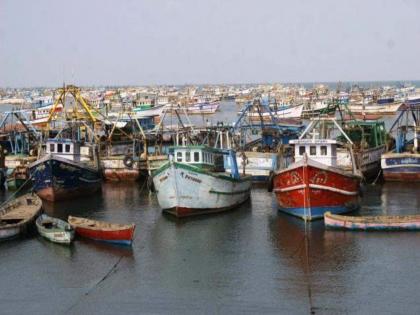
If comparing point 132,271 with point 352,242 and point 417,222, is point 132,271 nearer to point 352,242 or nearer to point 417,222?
point 352,242

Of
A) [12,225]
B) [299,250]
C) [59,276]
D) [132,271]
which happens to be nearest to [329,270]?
[299,250]

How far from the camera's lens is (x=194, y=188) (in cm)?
2934

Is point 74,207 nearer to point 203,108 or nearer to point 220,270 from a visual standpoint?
point 220,270

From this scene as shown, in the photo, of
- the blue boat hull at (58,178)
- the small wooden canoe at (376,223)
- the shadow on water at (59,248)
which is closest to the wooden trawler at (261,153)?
the small wooden canoe at (376,223)

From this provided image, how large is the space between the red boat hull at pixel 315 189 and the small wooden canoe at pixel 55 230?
9.36 m

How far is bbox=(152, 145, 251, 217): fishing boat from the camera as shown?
28969mm

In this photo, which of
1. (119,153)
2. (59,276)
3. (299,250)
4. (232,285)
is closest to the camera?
(232,285)

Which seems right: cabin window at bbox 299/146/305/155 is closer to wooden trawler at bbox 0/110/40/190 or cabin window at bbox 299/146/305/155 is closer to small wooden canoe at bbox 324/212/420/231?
small wooden canoe at bbox 324/212/420/231

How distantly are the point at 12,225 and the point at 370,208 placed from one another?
16.1 m

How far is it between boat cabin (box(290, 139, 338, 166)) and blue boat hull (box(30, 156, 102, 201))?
456 inches

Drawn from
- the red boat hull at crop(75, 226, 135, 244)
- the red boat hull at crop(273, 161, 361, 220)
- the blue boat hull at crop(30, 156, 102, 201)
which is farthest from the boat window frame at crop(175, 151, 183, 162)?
the red boat hull at crop(75, 226, 135, 244)

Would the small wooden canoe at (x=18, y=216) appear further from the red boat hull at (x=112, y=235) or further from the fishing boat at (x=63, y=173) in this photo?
the red boat hull at (x=112, y=235)

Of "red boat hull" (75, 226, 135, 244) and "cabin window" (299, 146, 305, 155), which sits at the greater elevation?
"cabin window" (299, 146, 305, 155)

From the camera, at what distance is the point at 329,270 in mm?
21828
